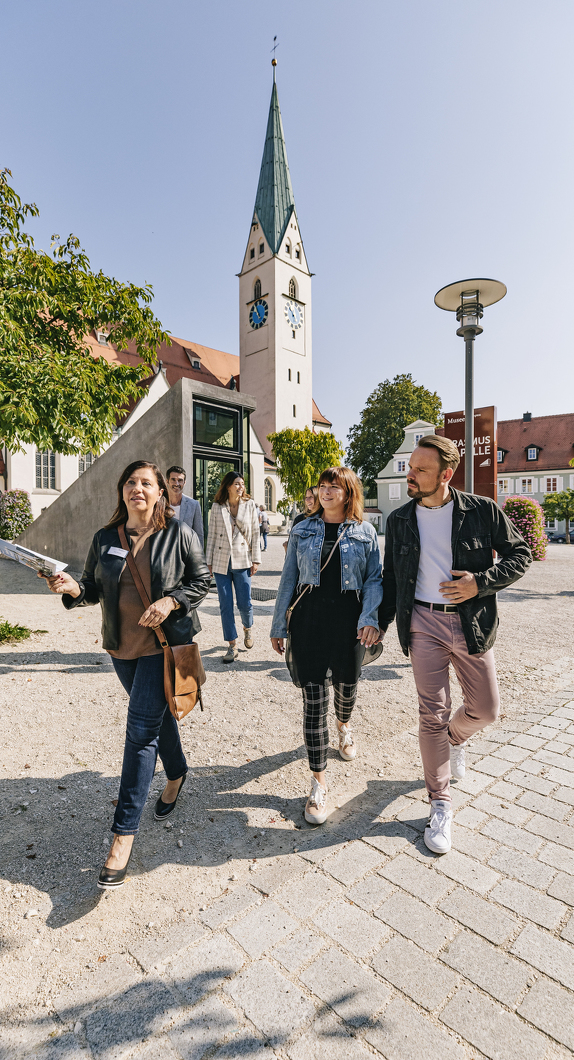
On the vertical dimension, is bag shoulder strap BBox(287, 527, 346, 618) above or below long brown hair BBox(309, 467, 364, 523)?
below

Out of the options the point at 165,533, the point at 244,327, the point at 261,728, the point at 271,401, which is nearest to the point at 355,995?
the point at 165,533

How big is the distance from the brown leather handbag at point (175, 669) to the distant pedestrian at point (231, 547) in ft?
10.3

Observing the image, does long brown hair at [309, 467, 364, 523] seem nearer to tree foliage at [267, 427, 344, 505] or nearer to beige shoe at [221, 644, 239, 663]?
beige shoe at [221, 644, 239, 663]

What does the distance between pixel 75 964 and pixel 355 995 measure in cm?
103

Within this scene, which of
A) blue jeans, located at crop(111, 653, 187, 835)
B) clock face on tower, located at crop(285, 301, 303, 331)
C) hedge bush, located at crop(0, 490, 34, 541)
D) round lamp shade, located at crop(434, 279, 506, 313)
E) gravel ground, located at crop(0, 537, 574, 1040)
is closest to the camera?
gravel ground, located at crop(0, 537, 574, 1040)

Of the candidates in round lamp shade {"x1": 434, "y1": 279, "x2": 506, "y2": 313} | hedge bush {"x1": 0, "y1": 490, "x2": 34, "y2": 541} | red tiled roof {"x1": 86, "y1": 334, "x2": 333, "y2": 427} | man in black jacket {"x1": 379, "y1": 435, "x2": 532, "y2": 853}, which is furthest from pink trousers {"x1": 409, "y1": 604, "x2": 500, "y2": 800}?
red tiled roof {"x1": 86, "y1": 334, "x2": 333, "y2": 427}

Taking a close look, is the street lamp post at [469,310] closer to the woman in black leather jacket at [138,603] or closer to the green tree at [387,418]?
the woman in black leather jacket at [138,603]

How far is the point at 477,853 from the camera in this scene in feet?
8.26

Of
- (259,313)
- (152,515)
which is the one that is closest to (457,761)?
(152,515)

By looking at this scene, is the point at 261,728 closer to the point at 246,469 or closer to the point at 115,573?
the point at 115,573

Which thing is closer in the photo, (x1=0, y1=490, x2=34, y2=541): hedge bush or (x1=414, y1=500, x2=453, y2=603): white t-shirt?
(x1=414, y1=500, x2=453, y2=603): white t-shirt

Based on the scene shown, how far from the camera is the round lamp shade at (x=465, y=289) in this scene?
220 inches

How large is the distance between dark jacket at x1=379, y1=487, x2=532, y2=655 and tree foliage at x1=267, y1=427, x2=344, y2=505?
117ft

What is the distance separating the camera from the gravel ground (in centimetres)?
210
